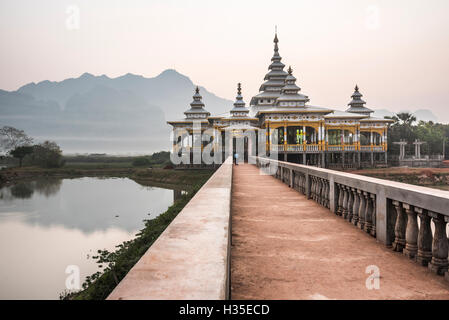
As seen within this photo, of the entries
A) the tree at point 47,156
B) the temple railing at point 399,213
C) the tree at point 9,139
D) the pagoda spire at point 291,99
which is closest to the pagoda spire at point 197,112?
the pagoda spire at point 291,99

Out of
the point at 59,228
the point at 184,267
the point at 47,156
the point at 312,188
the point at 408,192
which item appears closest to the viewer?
the point at 184,267

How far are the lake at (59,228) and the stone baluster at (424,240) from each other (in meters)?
13.6

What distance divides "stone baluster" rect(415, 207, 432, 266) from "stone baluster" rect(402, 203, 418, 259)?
131 mm

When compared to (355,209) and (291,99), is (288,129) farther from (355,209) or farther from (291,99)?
(355,209)

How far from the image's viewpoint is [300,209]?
26.1ft

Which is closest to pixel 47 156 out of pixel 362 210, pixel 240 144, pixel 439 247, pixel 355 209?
pixel 240 144

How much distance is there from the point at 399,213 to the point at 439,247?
818mm

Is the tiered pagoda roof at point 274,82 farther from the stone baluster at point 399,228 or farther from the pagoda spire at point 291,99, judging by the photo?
the stone baluster at point 399,228

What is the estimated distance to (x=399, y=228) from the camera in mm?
4520

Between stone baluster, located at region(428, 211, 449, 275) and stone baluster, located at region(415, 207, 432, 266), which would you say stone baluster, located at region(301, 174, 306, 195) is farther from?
stone baluster, located at region(428, 211, 449, 275)

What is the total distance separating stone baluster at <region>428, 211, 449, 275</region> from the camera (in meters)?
3.63

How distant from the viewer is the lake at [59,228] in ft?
50.3
